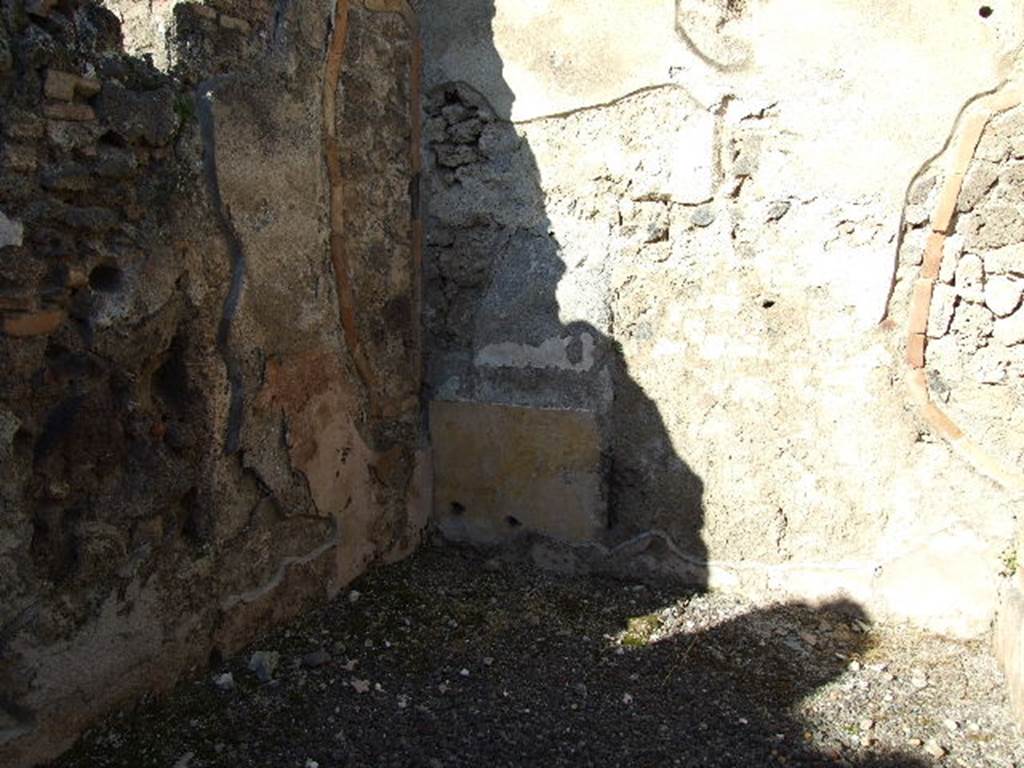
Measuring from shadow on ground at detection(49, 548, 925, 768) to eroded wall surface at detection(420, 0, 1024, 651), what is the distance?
0.20 m

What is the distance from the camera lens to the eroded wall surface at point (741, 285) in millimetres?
2590

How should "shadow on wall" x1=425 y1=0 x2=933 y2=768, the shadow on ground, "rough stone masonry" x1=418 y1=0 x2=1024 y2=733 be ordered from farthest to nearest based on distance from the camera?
"shadow on wall" x1=425 y1=0 x2=933 y2=768 → "rough stone masonry" x1=418 y1=0 x2=1024 y2=733 → the shadow on ground

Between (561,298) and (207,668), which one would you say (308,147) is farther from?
(207,668)

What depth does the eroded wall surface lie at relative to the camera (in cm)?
259

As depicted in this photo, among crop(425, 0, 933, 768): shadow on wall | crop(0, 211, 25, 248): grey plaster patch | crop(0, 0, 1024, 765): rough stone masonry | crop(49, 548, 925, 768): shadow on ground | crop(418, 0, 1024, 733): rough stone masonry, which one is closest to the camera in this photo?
crop(0, 211, 25, 248): grey plaster patch

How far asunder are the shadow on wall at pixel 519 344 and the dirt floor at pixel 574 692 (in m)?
0.28

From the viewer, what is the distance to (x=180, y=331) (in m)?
2.30

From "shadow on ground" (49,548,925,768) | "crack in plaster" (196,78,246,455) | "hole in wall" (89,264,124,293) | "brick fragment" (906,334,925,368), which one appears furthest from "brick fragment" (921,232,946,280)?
"hole in wall" (89,264,124,293)

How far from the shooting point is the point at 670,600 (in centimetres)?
299

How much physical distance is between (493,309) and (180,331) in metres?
1.14

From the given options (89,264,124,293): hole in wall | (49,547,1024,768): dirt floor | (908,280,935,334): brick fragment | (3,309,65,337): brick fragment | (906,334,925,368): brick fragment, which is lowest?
(49,547,1024,768): dirt floor

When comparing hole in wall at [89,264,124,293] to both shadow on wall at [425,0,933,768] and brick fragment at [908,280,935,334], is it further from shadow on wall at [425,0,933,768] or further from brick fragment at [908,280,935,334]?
brick fragment at [908,280,935,334]

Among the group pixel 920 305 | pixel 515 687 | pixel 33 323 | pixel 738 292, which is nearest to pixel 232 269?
pixel 33 323

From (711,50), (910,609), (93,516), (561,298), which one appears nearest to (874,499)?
(910,609)
